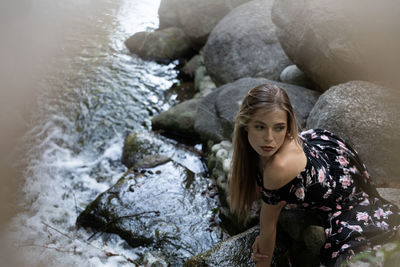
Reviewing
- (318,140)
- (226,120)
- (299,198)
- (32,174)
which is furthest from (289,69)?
(32,174)

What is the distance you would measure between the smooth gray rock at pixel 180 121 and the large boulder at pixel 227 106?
Result: 28 centimetres

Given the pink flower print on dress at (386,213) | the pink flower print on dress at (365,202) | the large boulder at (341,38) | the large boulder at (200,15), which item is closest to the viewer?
the pink flower print on dress at (386,213)

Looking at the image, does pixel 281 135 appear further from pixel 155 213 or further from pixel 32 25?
pixel 32 25

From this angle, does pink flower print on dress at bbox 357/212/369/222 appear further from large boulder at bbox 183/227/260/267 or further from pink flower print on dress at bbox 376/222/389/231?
large boulder at bbox 183/227/260/267

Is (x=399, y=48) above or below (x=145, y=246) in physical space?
above

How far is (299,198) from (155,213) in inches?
70.3

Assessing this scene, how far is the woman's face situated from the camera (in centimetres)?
187

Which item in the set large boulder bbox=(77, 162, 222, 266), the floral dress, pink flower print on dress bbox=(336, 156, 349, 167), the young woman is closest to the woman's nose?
the young woman

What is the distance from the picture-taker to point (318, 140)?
8.18 feet

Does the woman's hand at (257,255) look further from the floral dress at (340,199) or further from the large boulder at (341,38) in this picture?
the large boulder at (341,38)

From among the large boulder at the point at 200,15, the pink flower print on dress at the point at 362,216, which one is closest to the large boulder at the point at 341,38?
the pink flower print on dress at the point at 362,216

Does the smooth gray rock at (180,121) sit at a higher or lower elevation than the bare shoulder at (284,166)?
lower

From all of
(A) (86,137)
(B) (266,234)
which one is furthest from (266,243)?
(A) (86,137)

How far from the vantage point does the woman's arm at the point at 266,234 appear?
2.09 meters
